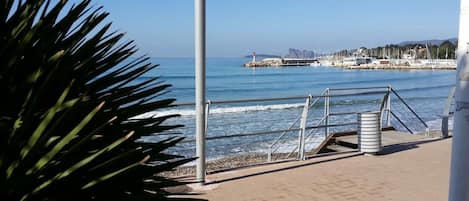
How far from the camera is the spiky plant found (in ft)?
5.27

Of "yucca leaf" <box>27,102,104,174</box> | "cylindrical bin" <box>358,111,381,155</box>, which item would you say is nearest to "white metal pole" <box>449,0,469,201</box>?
"yucca leaf" <box>27,102,104,174</box>

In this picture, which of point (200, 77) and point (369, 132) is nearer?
point (200, 77)

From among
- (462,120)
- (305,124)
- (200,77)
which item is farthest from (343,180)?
(462,120)

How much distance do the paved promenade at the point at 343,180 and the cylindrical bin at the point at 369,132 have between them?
0.21 m

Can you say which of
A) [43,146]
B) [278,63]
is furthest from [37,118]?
[278,63]

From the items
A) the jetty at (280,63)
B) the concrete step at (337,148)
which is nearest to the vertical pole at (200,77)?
the concrete step at (337,148)

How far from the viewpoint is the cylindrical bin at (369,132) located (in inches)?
340

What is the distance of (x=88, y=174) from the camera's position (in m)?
1.71

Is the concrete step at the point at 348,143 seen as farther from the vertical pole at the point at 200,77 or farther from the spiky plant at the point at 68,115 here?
the spiky plant at the point at 68,115

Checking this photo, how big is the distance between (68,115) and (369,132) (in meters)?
7.53

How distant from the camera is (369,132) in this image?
8.66 metres

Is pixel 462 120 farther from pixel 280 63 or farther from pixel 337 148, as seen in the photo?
pixel 280 63

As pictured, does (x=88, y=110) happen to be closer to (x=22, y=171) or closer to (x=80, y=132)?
(x=80, y=132)

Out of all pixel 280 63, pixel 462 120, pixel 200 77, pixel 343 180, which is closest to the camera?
pixel 462 120
